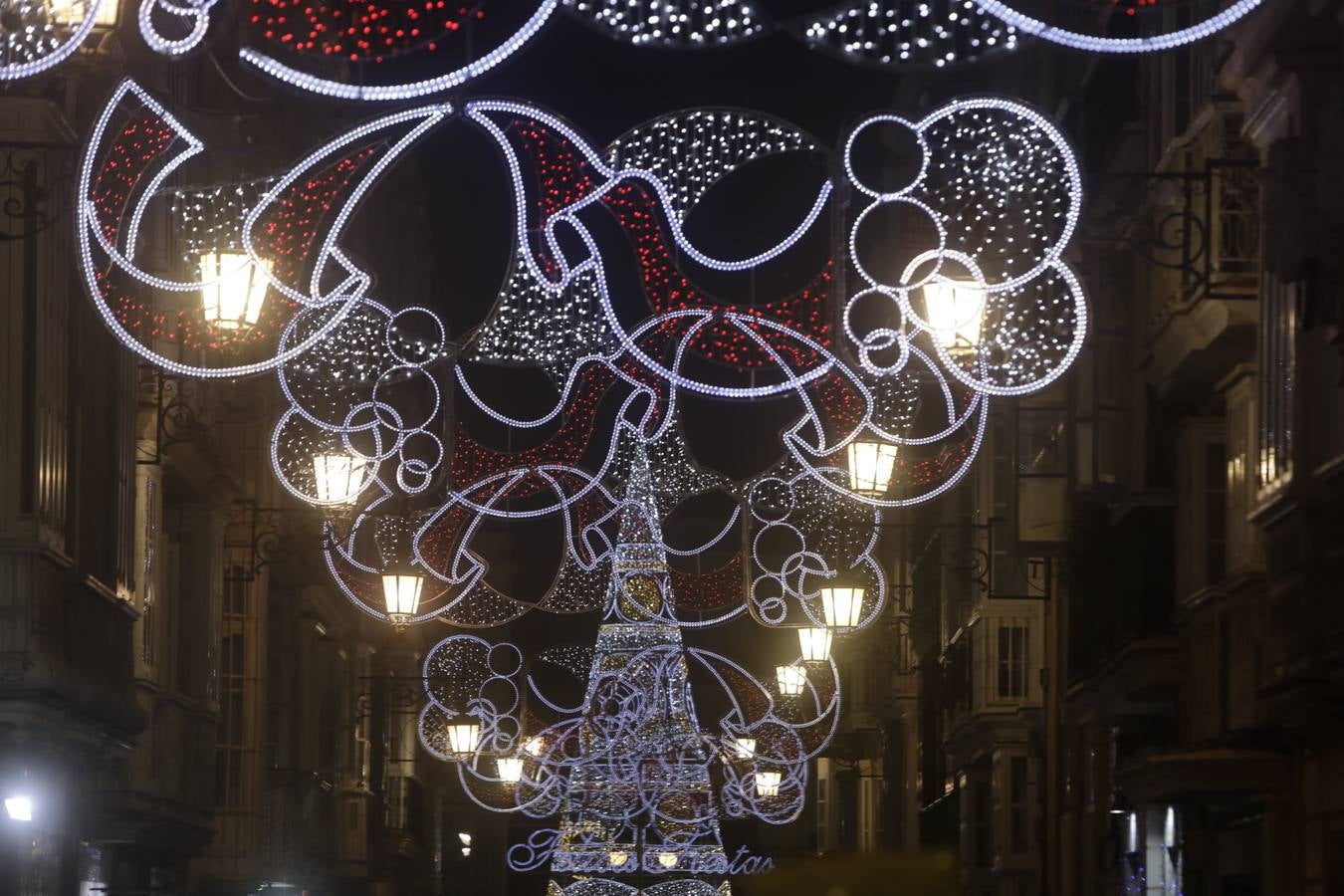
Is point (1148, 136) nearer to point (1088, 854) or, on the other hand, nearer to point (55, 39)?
point (1088, 854)

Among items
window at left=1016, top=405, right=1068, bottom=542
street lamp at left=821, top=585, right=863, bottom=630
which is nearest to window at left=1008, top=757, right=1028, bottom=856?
window at left=1016, top=405, right=1068, bottom=542

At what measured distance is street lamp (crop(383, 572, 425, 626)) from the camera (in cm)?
2605

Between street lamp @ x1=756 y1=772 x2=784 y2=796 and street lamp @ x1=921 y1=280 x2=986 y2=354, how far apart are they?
21.7 m

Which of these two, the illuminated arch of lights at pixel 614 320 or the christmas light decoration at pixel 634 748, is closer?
the illuminated arch of lights at pixel 614 320

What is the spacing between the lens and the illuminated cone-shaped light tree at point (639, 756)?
37.8 m

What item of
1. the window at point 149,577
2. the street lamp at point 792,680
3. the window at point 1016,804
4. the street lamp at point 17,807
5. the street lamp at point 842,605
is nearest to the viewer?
the street lamp at point 17,807

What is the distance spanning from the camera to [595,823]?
4116 centimetres

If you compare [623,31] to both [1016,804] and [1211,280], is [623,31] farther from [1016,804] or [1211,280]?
[1016,804]

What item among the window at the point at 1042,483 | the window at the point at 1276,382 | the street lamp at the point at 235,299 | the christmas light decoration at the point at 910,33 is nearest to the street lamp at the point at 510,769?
the window at the point at 1042,483

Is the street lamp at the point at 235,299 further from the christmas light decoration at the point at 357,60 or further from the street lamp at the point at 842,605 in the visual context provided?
the street lamp at the point at 842,605

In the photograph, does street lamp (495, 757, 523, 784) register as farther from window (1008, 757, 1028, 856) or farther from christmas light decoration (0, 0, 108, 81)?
christmas light decoration (0, 0, 108, 81)

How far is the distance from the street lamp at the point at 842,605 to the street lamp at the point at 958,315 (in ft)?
33.2

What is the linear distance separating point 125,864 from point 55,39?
Answer: 53.7ft

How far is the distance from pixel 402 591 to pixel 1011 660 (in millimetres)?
11337
